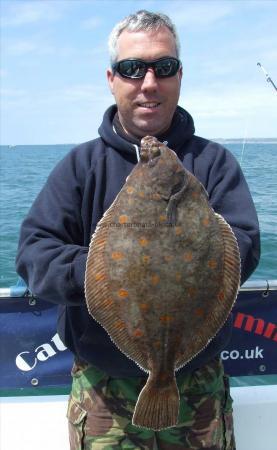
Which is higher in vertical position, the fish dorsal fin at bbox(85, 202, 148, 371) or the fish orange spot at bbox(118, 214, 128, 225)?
the fish orange spot at bbox(118, 214, 128, 225)

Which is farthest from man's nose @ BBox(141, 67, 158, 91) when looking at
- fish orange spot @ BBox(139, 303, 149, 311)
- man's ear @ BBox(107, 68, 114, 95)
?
fish orange spot @ BBox(139, 303, 149, 311)

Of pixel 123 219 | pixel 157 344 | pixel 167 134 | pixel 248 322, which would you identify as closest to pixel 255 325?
pixel 248 322

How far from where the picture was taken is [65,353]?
3.92m

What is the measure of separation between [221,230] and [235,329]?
77.7 inches

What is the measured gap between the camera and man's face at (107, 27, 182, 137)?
263 centimetres

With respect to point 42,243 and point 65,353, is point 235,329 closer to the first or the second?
point 65,353

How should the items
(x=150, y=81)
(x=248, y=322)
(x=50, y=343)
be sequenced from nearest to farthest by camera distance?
1. (x=150, y=81)
2. (x=50, y=343)
3. (x=248, y=322)

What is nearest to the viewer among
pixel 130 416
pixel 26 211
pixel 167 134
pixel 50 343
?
pixel 130 416

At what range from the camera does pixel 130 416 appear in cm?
273

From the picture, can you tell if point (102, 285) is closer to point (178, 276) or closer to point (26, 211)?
point (178, 276)

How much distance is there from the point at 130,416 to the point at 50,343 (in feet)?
4.39

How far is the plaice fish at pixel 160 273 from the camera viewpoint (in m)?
2.17

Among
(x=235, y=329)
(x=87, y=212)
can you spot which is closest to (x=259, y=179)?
(x=235, y=329)

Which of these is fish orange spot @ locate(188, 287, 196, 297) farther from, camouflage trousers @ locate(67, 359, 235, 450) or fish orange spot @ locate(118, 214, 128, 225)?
camouflage trousers @ locate(67, 359, 235, 450)
